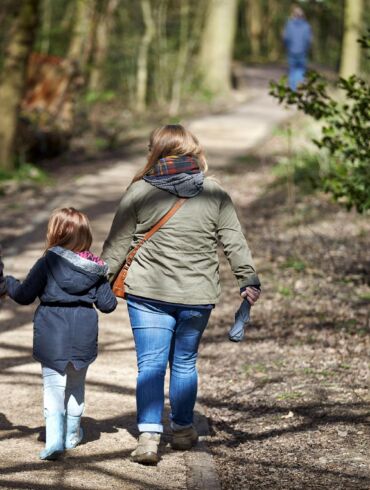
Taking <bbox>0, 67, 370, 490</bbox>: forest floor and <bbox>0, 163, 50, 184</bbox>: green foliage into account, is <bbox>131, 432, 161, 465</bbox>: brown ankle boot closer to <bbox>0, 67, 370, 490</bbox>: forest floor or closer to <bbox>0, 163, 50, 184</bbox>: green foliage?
<bbox>0, 67, 370, 490</bbox>: forest floor

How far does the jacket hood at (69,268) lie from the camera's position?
4926mm

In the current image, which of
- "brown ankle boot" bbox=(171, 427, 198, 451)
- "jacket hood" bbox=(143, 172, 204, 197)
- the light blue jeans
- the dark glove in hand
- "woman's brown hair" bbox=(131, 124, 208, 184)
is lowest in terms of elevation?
"brown ankle boot" bbox=(171, 427, 198, 451)

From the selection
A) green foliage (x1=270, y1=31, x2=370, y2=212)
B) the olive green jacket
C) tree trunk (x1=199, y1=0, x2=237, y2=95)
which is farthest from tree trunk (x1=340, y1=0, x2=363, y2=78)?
the olive green jacket

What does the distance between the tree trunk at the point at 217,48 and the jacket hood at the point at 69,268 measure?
22194 mm

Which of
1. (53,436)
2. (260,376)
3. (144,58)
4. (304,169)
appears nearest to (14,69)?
(304,169)

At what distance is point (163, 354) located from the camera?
202 inches

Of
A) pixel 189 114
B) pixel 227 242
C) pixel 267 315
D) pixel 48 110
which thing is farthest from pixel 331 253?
pixel 189 114

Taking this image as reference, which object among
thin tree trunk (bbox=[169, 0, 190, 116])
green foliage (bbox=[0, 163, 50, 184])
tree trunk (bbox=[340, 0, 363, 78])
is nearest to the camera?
green foliage (bbox=[0, 163, 50, 184])

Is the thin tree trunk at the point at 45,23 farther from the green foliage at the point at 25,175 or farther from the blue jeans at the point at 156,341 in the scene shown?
the blue jeans at the point at 156,341

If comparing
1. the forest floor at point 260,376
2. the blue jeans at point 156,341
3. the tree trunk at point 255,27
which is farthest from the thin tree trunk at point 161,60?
the tree trunk at point 255,27

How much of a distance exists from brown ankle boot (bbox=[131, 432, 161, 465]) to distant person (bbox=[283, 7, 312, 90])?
20023 mm

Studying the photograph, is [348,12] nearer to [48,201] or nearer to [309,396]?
[48,201]

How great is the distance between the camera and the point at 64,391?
16.6 ft

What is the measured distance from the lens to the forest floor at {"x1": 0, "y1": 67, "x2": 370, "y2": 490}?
502 centimetres
